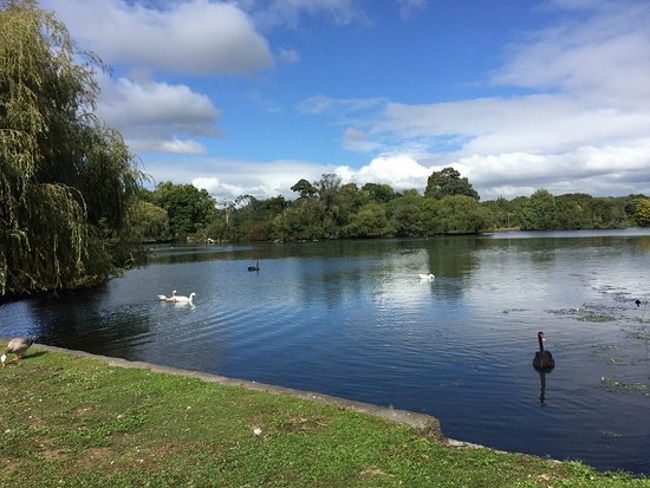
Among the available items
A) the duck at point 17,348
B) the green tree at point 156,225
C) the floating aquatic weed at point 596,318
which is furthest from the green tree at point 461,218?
the duck at point 17,348

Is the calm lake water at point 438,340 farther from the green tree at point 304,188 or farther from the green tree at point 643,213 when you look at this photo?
Result: the green tree at point 643,213

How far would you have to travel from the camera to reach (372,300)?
27.0m

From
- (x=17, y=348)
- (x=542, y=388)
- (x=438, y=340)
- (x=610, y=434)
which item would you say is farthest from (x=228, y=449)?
(x=438, y=340)

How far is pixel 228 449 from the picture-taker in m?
6.04

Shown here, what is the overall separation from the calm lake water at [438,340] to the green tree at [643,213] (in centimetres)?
10808

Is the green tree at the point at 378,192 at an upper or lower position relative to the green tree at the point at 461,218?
upper

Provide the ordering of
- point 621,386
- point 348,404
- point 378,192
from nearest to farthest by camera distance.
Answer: point 348,404 → point 621,386 → point 378,192

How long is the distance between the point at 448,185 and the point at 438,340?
133849mm

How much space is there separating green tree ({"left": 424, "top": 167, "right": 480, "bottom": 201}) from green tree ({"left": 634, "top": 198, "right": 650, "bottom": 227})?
135 ft

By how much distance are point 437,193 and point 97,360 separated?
142m

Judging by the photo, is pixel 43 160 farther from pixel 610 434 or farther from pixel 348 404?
pixel 610 434

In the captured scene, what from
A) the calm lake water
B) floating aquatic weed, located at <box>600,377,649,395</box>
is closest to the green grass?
the calm lake water

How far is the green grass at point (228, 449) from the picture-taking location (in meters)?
5.29

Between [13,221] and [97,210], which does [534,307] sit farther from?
[13,221]
